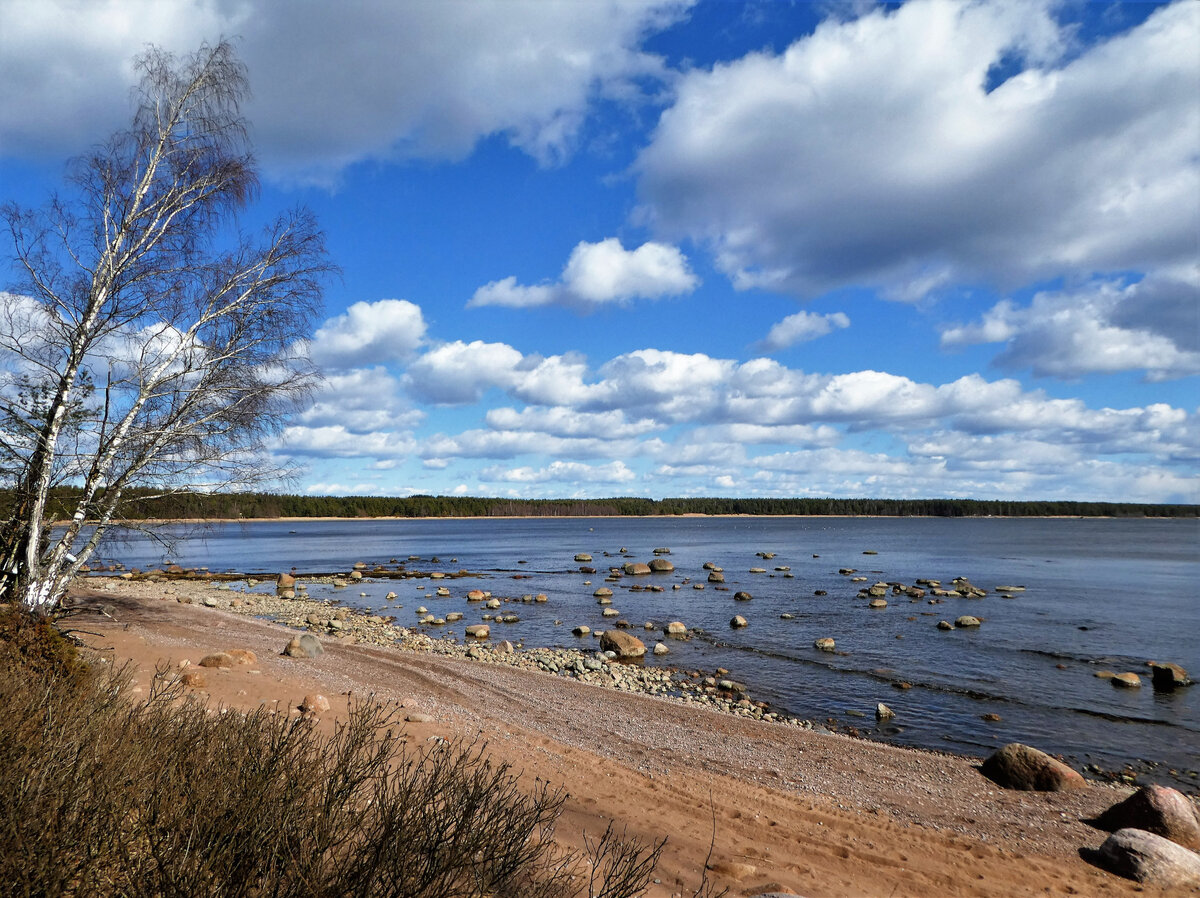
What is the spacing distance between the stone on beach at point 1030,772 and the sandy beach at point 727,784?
0.27 m

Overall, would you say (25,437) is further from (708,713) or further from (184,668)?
(708,713)

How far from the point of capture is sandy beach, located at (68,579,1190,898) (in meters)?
8.52

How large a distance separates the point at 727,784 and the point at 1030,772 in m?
6.34

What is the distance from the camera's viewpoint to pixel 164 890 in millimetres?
3193

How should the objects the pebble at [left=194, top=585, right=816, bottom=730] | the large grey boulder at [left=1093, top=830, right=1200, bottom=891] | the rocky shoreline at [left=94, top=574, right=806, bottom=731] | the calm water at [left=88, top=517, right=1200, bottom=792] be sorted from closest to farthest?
the large grey boulder at [left=1093, top=830, right=1200, bottom=891] → the calm water at [left=88, top=517, right=1200, bottom=792] → the pebble at [left=194, top=585, right=816, bottom=730] → the rocky shoreline at [left=94, top=574, right=806, bottom=731]

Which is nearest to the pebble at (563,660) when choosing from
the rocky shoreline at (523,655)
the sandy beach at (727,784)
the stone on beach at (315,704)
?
the rocky shoreline at (523,655)

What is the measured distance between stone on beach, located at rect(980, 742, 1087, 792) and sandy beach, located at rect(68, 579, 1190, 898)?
268 millimetres

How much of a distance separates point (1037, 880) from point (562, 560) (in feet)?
203

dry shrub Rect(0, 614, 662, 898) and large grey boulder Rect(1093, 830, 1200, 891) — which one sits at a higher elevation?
dry shrub Rect(0, 614, 662, 898)

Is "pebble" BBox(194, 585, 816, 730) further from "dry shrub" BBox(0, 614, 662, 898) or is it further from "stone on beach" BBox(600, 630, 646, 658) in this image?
"dry shrub" BBox(0, 614, 662, 898)

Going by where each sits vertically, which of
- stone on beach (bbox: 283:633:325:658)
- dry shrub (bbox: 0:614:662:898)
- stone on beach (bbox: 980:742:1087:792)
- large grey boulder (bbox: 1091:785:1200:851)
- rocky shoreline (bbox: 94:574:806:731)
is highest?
dry shrub (bbox: 0:614:662:898)

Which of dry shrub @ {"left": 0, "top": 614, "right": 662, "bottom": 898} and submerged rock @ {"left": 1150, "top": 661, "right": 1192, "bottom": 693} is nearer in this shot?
dry shrub @ {"left": 0, "top": 614, "right": 662, "bottom": 898}

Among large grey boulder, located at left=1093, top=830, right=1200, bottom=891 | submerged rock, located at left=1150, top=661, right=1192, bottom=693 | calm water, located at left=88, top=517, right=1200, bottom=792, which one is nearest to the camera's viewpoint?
large grey boulder, located at left=1093, top=830, right=1200, bottom=891

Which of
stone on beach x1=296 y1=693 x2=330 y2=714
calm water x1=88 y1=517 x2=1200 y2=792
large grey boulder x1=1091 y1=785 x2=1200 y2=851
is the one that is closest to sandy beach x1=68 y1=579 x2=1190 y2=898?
stone on beach x1=296 y1=693 x2=330 y2=714
